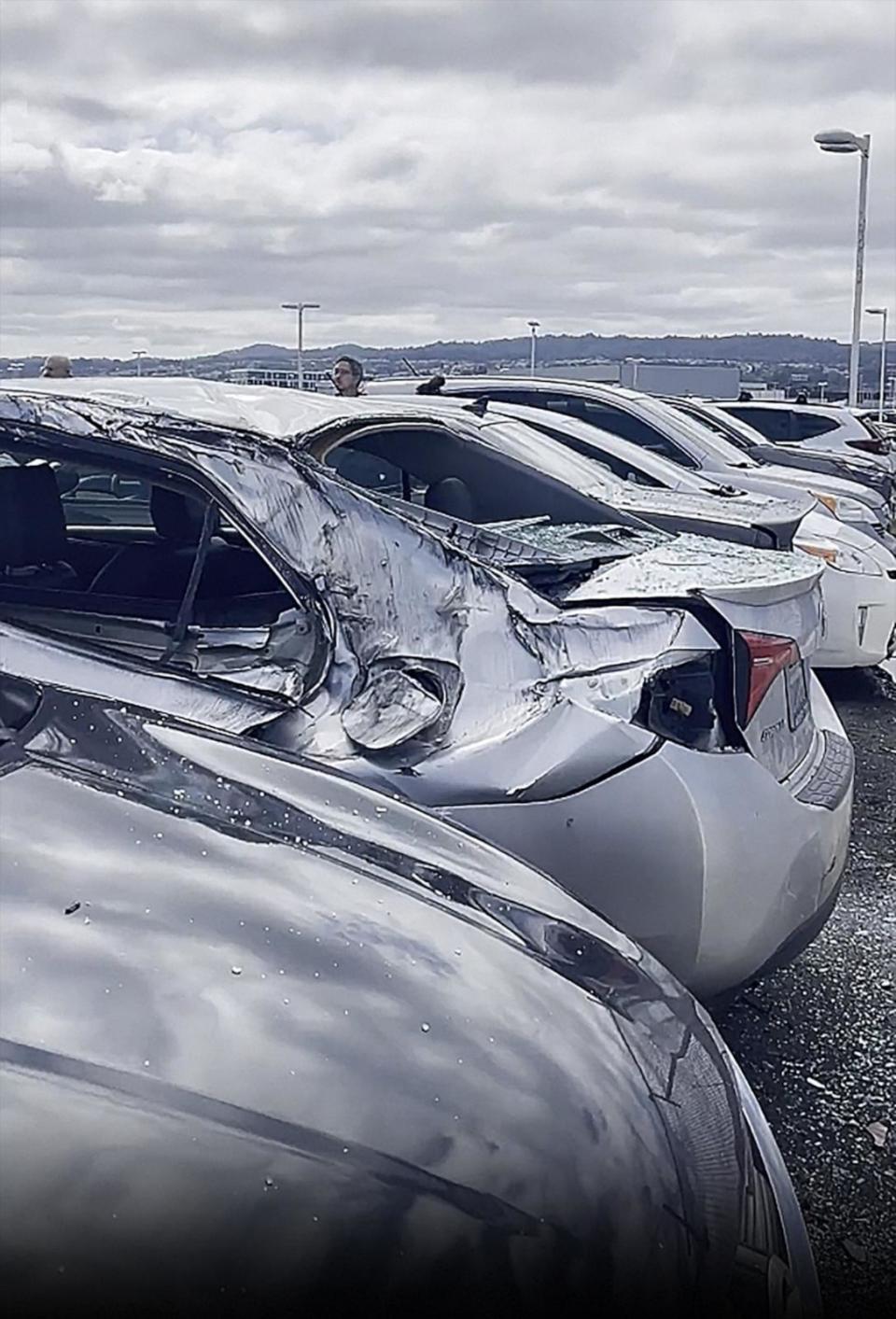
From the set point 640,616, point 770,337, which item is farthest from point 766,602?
point 770,337

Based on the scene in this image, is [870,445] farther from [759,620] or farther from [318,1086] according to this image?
[318,1086]

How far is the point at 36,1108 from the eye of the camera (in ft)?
4.60

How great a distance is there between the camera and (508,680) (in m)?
3.06

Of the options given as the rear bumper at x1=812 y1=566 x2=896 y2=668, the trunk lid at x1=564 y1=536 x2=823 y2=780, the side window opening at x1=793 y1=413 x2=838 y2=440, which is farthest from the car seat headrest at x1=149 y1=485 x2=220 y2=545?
the side window opening at x1=793 y1=413 x2=838 y2=440

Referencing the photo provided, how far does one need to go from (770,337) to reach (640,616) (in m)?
62.8

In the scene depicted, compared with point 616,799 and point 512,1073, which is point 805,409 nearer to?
point 616,799

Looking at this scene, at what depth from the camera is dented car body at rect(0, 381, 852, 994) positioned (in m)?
2.94

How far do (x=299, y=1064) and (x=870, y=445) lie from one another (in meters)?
15.6

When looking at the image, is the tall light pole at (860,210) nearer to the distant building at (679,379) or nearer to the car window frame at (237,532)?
the distant building at (679,379)

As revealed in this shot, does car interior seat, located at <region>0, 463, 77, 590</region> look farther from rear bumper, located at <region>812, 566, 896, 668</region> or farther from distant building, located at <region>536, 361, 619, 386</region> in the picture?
distant building, located at <region>536, 361, 619, 386</region>

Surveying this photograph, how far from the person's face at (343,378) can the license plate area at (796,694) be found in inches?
203

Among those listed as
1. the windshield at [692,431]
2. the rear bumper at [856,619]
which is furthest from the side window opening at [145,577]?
the windshield at [692,431]

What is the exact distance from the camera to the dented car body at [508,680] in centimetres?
294

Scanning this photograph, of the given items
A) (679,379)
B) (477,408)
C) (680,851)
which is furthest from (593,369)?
(680,851)
